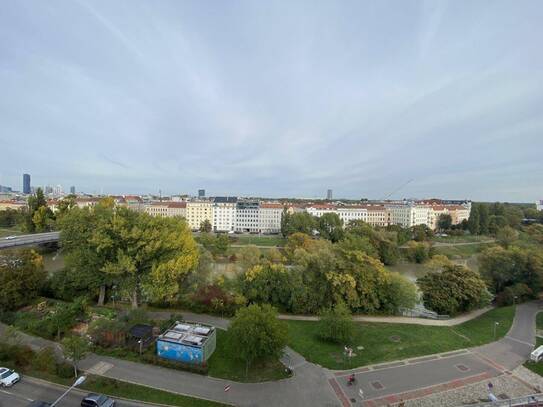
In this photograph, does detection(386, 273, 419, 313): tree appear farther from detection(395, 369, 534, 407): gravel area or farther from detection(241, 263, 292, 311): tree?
detection(395, 369, 534, 407): gravel area

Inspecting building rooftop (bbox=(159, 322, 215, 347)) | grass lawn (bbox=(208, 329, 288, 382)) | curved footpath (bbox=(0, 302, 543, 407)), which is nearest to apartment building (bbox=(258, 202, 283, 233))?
building rooftop (bbox=(159, 322, 215, 347))

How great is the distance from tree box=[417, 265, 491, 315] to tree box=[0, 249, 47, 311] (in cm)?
3167

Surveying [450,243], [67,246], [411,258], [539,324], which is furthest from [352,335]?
[450,243]

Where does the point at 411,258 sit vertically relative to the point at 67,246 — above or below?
below

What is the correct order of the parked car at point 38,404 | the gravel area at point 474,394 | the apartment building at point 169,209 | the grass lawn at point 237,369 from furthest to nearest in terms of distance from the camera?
the apartment building at point 169,209 < the grass lawn at point 237,369 < the gravel area at point 474,394 < the parked car at point 38,404

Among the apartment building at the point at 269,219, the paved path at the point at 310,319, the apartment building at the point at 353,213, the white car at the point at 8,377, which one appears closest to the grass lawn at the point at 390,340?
the paved path at the point at 310,319

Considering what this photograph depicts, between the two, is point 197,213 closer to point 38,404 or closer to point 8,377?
point 8,377

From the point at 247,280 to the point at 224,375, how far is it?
8.70 meters

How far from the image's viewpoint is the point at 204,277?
81.4ft

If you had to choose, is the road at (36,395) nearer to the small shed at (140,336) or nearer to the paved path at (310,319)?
the small shed at (140,336)

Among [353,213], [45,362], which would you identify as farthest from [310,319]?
[353,213]

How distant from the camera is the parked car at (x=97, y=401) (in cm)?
1129

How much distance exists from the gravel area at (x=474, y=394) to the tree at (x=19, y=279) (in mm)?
25565

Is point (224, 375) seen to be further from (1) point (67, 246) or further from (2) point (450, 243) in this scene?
(2) point (450, 243)
